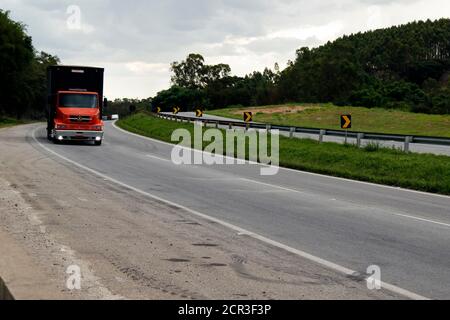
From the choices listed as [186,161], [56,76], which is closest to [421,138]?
[186,161]

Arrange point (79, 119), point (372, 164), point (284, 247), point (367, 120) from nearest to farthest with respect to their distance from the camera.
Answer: point (284, 247), point (372, 164), point (79, 119), point (367, 120)

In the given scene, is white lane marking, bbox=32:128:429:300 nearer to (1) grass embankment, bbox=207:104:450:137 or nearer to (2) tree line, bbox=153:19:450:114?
(1) grass embankment, bbox=207:104:450:137

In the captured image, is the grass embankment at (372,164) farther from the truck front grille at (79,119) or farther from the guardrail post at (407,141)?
the truck front grille at (79,119)

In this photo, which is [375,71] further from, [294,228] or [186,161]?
[294,228]

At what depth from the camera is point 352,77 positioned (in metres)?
132

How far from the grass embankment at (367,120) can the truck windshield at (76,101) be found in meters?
27.2

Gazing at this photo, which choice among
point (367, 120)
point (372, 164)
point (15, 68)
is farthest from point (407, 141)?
point (15, 68)

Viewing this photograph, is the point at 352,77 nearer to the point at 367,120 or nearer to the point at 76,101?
the point at 367,120

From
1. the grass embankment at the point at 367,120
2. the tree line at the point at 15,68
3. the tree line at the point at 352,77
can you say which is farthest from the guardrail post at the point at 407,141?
the tree line at the point at 352,77

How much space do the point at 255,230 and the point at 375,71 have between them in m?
157

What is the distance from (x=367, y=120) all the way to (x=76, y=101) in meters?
42.2

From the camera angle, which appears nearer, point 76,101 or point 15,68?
point 76,101

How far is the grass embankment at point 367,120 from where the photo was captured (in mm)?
57516

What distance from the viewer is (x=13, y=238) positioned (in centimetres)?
932
